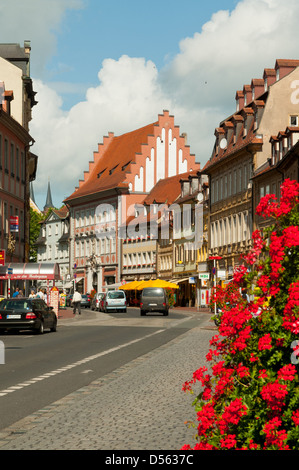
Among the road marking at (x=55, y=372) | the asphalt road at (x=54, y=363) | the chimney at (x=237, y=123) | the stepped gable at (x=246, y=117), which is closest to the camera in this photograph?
the asphalt road at (x=54, y=363)

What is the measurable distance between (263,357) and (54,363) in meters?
12.9

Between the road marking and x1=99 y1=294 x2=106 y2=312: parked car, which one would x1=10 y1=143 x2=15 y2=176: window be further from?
the road marking

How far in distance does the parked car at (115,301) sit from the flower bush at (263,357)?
6080 centimetres

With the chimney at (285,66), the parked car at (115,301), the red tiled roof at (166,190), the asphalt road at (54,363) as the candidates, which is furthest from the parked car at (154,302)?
the red tiled roof at (166,190)

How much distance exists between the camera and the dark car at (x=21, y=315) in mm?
31219

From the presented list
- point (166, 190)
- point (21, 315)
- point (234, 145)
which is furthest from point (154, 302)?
point (166, 190)

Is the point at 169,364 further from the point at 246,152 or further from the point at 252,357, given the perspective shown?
the point at 246,152

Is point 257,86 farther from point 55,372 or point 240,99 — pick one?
point 55,372

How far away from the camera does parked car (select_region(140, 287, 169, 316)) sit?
59.7 metres

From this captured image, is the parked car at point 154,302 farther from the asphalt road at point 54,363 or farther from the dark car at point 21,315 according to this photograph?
the asphalt road at point 54,363

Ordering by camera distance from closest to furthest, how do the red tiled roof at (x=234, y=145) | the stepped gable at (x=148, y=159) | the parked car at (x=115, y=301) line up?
the parked car at (x=115, y=301), the red tiled roof at (x=234, y=145), the stepped gable at (x=148, y=159)

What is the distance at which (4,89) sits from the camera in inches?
2308

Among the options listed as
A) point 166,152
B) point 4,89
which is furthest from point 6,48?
point 166,152
